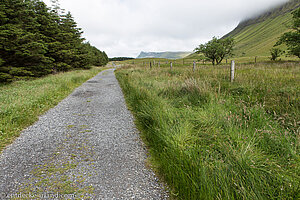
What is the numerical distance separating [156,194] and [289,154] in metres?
2.00

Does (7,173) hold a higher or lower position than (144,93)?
lower

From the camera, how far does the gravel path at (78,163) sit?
2100 mm

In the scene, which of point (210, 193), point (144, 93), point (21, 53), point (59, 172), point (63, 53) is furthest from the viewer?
point (63, 53)

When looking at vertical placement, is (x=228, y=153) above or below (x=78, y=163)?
above

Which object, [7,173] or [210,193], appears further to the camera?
[7,173]

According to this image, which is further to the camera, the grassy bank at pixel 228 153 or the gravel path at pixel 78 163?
the gravel path at pixel 78 163

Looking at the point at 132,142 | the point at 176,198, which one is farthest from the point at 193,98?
the point at 176,198

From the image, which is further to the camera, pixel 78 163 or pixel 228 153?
pixel 78 163

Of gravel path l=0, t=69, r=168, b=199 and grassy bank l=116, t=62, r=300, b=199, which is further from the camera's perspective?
gravel path l=0, t=69, r=168, b=199

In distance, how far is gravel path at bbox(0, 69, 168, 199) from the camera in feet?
6.89

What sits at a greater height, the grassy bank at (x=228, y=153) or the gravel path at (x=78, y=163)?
the grassy bank at (x=228, y=153)

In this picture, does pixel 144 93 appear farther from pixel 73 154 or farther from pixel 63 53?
pixel 63 53

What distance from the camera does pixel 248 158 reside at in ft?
6.57

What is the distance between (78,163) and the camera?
2.72 m
